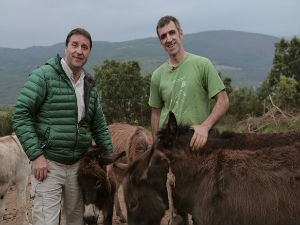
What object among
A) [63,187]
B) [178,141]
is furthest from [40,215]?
[178,141]

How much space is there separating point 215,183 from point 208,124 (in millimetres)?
988

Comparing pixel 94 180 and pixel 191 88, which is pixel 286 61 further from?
pixel 94 180

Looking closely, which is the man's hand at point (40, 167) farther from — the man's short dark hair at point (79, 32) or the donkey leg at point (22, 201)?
the donkey leg at point (22, 201)

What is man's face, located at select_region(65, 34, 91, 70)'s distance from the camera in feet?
11.5

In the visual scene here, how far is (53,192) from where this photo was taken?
3.46m

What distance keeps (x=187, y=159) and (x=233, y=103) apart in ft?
64.4

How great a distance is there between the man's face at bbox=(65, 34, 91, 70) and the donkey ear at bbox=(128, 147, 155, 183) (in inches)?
63.8

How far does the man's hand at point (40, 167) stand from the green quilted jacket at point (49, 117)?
70 mm

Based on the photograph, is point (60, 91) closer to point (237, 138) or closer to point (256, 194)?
point (237, 138)

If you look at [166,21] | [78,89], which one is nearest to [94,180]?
[78,89]

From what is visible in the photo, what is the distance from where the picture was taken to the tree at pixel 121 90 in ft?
64.7

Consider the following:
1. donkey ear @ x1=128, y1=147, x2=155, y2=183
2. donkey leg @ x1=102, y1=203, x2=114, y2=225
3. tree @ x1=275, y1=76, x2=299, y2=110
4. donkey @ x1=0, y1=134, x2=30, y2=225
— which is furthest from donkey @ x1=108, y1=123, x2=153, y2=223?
tree @ x1=275, y1=76, x2=299, y2=110

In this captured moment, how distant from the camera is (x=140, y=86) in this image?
22.2 m

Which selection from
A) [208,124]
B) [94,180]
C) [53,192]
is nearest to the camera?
[208,124]
